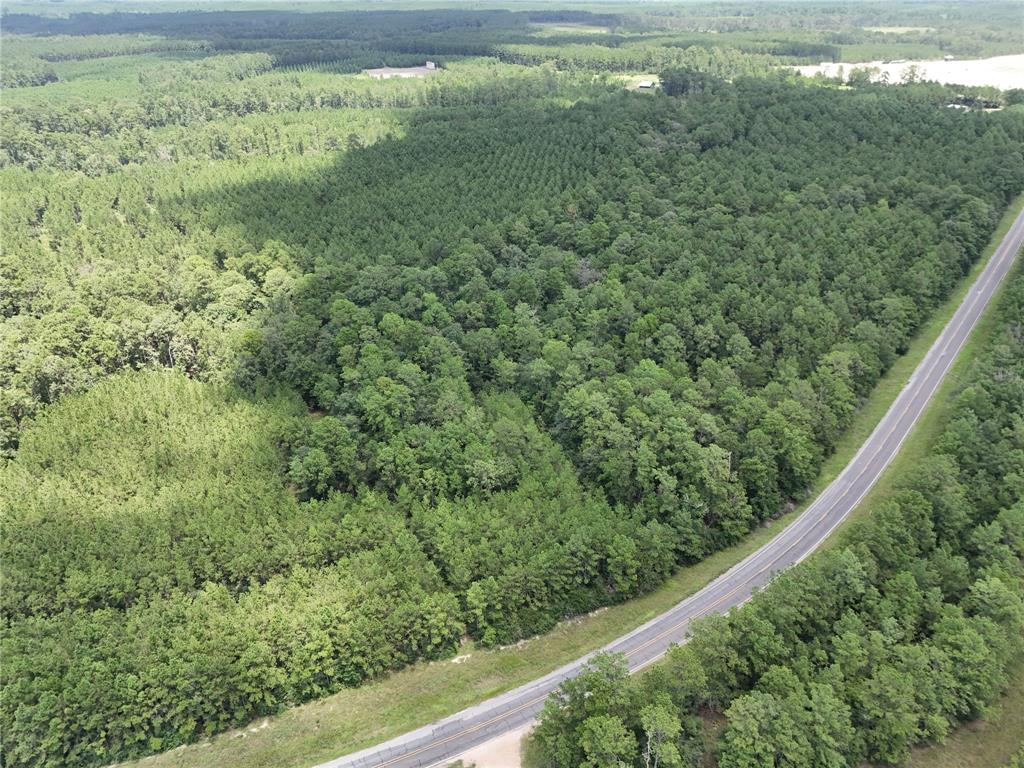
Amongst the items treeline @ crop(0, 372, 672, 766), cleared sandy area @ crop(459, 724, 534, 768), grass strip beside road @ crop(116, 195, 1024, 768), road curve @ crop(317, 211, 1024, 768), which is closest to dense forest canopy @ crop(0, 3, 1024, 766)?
treeline @ crop(0, 372, 672, 766)

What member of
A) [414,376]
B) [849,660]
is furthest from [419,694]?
[414,376]

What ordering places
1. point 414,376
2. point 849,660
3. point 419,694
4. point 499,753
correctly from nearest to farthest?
point 849,660, point 499,753, point 419,694, point 414,376

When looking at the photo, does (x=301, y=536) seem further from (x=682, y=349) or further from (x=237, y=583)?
(x=682, y=349)

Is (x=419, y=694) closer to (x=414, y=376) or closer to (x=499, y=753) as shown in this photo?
(x=499, y=753)

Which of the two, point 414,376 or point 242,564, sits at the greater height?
point 414,376

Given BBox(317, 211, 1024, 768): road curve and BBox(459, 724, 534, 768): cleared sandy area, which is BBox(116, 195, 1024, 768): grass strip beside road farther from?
BBox(459, 724, 534, 768): cleared sandy area

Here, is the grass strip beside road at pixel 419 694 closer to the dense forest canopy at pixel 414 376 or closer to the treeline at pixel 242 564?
the treeline at pixel 242 564
